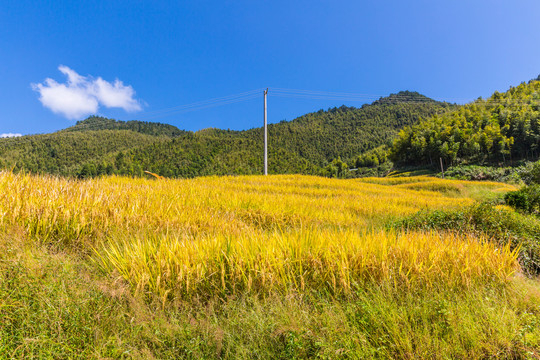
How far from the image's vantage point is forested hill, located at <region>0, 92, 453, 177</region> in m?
109

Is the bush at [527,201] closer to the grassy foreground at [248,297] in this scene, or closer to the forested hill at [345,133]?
the grassy foreground at [248,297]

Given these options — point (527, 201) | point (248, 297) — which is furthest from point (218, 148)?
point (248, 297)

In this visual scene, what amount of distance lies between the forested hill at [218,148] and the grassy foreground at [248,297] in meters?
89.7

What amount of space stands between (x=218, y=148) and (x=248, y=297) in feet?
455

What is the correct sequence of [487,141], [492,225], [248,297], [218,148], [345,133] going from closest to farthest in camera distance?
[248,297]
[492,225]
[487,141]
[218,148]
[345,133]

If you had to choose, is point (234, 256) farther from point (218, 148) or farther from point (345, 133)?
point (345, 133)

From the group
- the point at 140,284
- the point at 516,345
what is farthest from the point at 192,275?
the point at 516,345

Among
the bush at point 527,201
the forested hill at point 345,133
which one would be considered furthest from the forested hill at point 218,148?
the bush at point 527,201

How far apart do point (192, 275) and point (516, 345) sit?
2471 millimetres

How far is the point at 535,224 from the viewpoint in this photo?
16.3 feet

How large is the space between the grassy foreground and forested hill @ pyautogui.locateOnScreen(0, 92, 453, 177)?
8967 cm

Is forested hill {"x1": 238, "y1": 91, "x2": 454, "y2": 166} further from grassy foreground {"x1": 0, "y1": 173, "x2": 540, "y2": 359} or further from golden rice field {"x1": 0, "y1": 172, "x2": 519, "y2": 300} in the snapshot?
grassy foreground {"x1": 0, "y1": 173, "x2": 540, "y2": 359}

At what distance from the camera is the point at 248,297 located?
2053mm

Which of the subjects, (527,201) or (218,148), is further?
(218,148)
